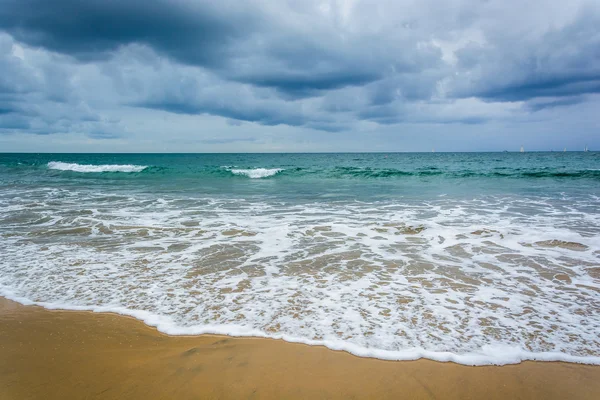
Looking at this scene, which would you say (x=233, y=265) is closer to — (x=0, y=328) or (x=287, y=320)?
(x=287, y=320)

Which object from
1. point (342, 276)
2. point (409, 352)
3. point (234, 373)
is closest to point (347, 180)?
point (342, 276)

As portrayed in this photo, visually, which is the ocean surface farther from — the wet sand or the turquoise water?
the turquoise water

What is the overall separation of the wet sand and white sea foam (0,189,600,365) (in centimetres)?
20

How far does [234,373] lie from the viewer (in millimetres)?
2914

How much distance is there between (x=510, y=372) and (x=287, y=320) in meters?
2.16

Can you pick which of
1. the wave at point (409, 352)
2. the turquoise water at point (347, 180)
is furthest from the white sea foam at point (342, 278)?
the turquoise water at point (347, 180)

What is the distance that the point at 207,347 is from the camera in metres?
3.30

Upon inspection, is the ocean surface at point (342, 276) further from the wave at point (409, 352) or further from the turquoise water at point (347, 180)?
the turquoise water at point (347, 180)

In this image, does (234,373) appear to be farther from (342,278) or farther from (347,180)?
(347,180)

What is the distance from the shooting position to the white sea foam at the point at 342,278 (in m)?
3.52

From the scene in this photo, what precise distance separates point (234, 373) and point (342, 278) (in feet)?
8.23

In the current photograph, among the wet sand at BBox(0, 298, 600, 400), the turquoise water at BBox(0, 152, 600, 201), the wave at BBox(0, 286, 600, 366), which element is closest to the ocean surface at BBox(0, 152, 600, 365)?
the wave at BBox(0, 286, 600, 366)

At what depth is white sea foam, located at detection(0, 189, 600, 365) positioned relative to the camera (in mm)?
3523

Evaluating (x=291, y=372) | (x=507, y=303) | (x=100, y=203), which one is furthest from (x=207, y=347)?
(x=100, y=203)
